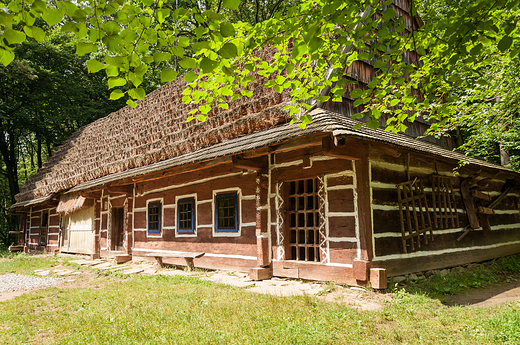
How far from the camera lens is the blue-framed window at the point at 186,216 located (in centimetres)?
983

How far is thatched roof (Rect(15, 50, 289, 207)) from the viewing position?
8414mm

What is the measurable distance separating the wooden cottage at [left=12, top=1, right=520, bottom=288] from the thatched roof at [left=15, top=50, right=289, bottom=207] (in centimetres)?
5

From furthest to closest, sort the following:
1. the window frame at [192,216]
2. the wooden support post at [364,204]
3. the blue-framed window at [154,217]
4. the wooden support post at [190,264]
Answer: the blue-framed window at [154,217] → the window frame at [192,216] → the wooden support post at [190,264] → the wooden support post at [364,204]

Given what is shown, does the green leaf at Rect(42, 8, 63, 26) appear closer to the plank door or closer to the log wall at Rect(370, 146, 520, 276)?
the log wall at Rect(370, 146, 520, 276)

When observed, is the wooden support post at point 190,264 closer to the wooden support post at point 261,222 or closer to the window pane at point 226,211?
the window pane at point 226,211

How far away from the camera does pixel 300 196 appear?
7.66 meters

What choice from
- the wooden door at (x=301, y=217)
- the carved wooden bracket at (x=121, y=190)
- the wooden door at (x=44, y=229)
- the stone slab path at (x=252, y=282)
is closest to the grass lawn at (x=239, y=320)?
the stone slab path at (x=252, y=282)

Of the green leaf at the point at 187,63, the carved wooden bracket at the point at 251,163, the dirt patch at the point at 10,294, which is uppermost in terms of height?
the green leaf at the point at 187,63

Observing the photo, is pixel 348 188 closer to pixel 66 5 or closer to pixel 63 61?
pixel 66 5

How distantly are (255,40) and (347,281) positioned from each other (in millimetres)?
4649

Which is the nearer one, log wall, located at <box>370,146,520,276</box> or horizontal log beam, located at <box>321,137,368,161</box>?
horizontal log beam, located at <box>321,137,368,161</box>

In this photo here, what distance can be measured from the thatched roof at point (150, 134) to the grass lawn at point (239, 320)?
4164 millimetres

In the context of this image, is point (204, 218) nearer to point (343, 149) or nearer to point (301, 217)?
point (301, 217)

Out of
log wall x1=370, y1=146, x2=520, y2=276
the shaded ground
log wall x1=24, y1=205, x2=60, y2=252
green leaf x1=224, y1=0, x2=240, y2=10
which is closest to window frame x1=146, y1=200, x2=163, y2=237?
the shaded ground
